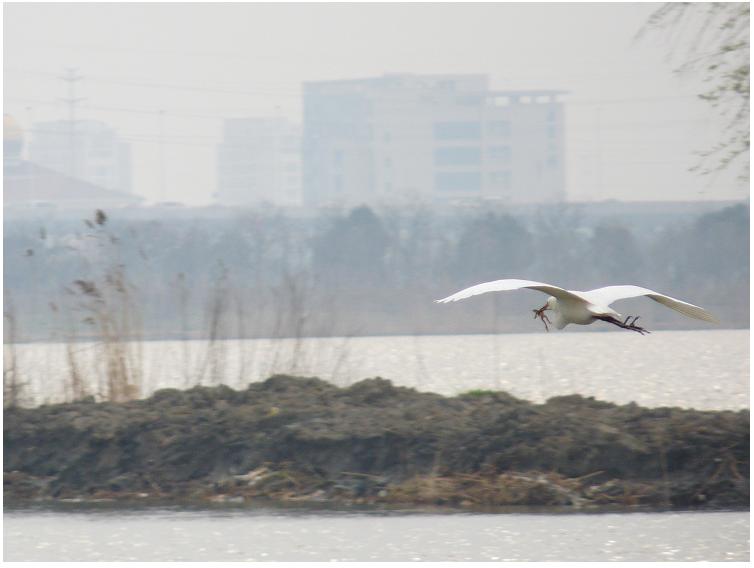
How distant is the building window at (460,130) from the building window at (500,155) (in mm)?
1225

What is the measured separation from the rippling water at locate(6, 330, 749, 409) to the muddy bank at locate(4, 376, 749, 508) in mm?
1397

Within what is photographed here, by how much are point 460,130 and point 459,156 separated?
1546mm

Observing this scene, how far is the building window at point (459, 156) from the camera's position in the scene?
62688mm

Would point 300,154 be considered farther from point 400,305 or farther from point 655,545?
point 655,545

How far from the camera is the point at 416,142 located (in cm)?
6531

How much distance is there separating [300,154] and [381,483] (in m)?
55.1

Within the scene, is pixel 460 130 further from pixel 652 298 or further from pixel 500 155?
pixel 652 298

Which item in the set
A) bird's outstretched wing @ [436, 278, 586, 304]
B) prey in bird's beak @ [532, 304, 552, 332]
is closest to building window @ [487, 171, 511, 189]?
prey in bird's beak @ [532, 304, 552, 332]

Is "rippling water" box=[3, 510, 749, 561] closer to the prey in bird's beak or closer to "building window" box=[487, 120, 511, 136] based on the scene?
the prey in bird's beak

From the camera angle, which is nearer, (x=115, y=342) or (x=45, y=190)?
(x=115, y=342)

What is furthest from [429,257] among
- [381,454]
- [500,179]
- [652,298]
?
[652,298]

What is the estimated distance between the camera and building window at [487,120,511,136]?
6294cm

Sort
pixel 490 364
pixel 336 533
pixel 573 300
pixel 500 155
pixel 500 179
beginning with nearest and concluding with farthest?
pixel 573 300, pixel 336 533, pixel 490 364, pixel 500 179, pixel 500 155

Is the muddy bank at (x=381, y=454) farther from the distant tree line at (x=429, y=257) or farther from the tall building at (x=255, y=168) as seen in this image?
the tall building at (x=255, y=168)
